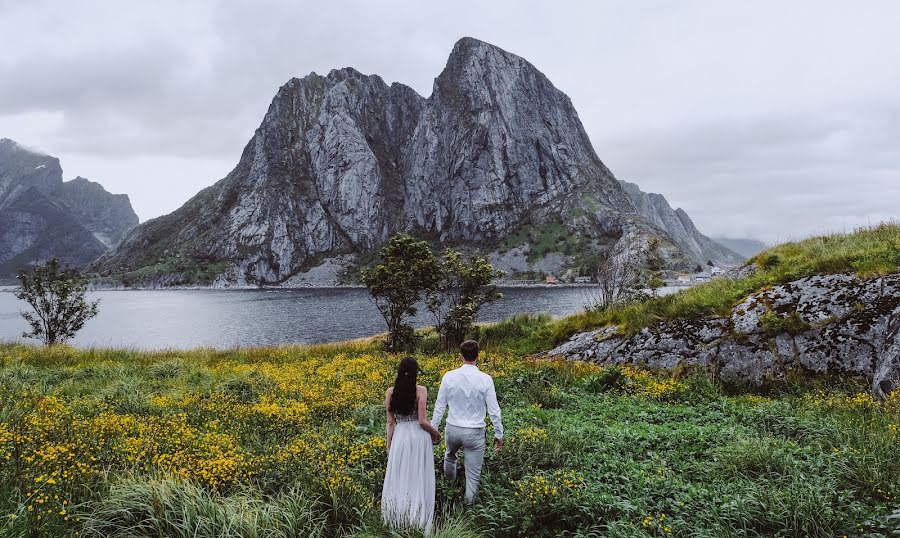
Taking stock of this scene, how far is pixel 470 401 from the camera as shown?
6.81 metres

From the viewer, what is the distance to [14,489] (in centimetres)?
583

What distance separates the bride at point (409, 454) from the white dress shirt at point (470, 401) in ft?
1.08

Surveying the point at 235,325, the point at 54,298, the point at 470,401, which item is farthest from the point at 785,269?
the point at 235,325

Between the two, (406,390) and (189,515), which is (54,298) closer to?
(189,515)

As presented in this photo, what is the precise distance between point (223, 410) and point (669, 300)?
51.4 ft

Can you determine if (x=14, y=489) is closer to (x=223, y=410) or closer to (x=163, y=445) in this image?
(x=163, y=445)

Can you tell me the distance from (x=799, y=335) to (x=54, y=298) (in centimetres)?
3966

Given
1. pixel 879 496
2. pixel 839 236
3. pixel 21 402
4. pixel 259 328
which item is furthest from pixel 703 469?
pixel 259 328

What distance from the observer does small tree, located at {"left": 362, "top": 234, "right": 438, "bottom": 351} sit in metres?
25.4

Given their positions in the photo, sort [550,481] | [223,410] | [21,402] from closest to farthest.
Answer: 1. [550,481]
2. [21,402]
3. [223,410]

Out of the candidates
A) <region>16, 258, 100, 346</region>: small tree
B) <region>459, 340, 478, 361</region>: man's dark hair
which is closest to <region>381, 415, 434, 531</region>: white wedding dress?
<region>459, 340, 478, 361</region>: man's dark hair

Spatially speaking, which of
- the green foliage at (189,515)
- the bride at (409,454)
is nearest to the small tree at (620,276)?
the bride at (409,454)

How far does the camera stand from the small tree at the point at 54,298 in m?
28.1

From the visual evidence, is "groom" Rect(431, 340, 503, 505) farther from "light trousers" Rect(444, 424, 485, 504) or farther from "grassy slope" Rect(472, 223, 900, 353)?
"grassy slope" Rect(472, 223, 900, 353)
